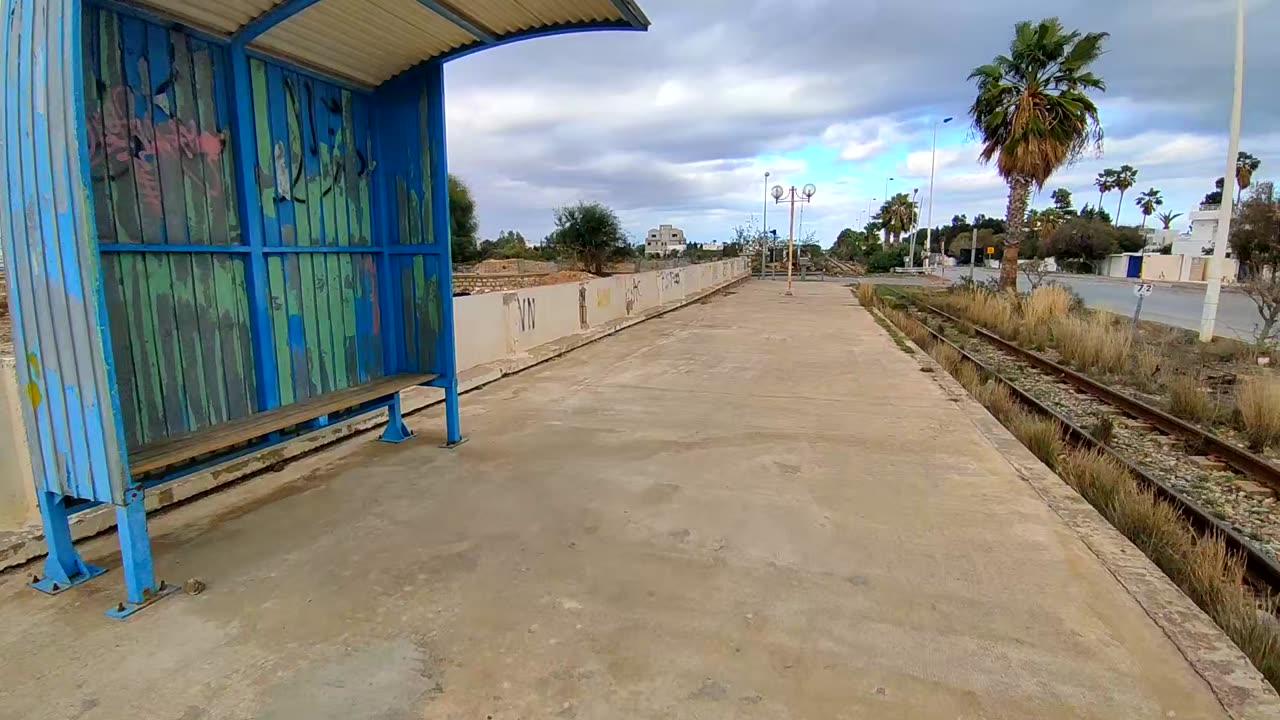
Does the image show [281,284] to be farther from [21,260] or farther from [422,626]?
[422,626]

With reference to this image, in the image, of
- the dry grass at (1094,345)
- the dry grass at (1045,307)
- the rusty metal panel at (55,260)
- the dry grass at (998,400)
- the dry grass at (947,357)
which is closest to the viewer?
the rusty metal panel at (55,260)

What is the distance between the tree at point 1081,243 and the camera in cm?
6662

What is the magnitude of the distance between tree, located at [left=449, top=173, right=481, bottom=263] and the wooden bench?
46526 millimetres

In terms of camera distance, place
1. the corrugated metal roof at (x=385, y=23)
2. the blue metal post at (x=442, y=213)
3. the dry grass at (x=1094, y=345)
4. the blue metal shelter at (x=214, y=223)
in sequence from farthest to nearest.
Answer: the dry grass at (x=1094, y=345), the blue metal post at (x=442, y=213), the corrugated metal roof at (x=385, y=23), the blue metal shelter at (x=214, y=223)

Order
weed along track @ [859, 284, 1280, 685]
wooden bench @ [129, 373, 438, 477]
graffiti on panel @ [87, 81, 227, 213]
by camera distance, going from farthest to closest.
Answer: weed along track @ [859, 284, 1280, 685] < graffiti on panel @ [87, 81, 227, 213] < wooden bench @ [129, 373, 438, 477]

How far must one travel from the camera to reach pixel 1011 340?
15734mm

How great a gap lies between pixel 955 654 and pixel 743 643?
0.90 meters

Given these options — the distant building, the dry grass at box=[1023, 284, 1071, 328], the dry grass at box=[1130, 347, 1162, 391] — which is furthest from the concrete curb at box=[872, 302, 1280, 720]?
the distant building

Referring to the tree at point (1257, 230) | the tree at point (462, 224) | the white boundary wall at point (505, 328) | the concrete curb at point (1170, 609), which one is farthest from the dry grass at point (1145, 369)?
the tree at point (462, 224)

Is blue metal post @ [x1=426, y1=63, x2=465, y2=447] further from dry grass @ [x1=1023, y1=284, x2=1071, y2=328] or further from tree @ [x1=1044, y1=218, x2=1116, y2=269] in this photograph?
tree @ [x1=1044, y1=218, x2=1116, y2=269]

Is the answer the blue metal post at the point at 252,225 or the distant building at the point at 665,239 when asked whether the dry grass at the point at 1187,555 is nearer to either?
the blue metal post at the point at 252,225

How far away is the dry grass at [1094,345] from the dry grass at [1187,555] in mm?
6800

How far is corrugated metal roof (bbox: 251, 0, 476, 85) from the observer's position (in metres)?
4.20

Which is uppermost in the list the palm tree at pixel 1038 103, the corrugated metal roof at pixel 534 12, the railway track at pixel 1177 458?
the palm tree at pixel 1038 103
